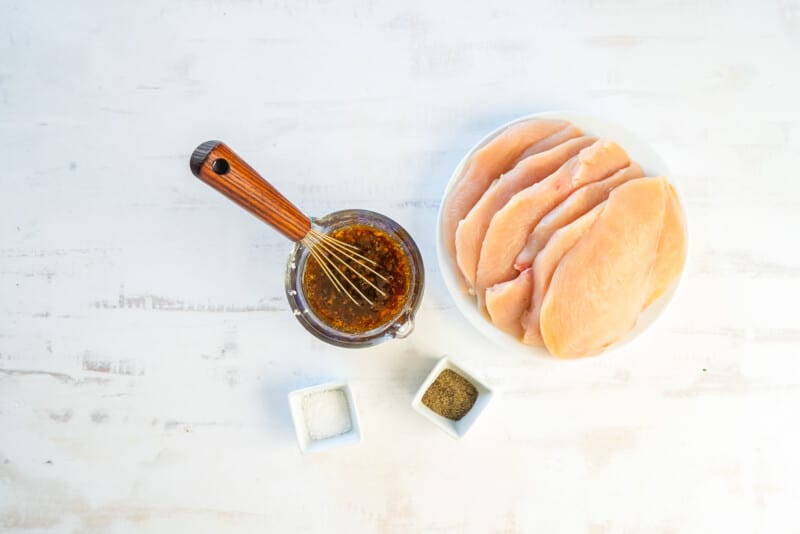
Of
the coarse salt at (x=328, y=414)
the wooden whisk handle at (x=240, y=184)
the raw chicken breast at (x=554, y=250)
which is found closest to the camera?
the wooden whisk handle at (x=240, y=184)

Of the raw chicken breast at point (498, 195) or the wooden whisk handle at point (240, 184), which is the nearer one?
the wooden whisk handle at point (240, 184)

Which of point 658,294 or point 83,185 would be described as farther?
point 83,185

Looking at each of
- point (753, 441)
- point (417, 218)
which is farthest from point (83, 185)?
point (753, 441)

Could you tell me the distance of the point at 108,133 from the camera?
1769 millimetres

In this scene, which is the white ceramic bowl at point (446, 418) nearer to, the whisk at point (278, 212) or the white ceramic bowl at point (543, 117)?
the white ceramic bowl at point (543, 117)

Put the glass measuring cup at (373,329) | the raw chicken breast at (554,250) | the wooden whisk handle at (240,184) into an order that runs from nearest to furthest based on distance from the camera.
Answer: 1. the wooden whisk handle at (240,184)
2. the raw chicken breast at (554,250)
3. the glass measuring cup at (373,329)

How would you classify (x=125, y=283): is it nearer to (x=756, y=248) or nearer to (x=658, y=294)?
(x=658, y=294)

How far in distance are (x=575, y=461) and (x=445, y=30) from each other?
1249 millimetres

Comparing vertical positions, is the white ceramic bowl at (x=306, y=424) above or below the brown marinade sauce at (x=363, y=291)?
below

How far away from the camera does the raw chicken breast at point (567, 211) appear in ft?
4.78

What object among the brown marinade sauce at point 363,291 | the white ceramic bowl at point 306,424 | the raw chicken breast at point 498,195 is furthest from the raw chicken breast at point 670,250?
the white ceramic bowl at point 306,424

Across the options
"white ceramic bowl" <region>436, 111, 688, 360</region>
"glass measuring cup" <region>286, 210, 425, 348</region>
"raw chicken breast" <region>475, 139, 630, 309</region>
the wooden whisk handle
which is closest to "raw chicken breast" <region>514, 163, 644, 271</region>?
"raw chicken breast" <region>475, 139, 630, 309</region>

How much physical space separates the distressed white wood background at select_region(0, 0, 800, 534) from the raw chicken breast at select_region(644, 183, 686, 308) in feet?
0.77

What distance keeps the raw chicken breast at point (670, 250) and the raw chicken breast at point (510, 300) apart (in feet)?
1.00
